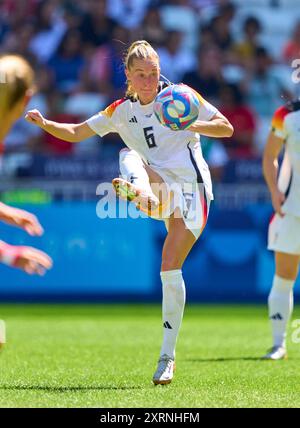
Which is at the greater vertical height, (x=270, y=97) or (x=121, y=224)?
(x=270, y=97)

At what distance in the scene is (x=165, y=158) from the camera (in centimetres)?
776

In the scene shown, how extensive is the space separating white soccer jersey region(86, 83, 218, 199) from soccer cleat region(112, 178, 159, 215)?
771 millimetres

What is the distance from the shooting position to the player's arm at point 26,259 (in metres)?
4.88

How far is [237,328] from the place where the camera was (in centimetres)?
1230

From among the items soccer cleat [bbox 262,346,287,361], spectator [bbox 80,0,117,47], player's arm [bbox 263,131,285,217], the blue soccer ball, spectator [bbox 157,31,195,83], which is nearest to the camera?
the blue soccer ball

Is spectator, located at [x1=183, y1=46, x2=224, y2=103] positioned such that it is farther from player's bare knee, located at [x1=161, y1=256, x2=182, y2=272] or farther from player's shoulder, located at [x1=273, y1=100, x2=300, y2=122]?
player's bare knee, located at [x1=161, y1=256, x2=182, y2=272]

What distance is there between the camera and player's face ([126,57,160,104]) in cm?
740

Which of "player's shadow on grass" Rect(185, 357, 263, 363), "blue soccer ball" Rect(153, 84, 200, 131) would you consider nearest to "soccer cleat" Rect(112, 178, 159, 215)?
"blue soccer ball" Rect(153, 84, 200, 131)

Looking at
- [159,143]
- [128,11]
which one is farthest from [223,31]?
Result: [159,143]

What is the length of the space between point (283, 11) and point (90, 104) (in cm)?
500

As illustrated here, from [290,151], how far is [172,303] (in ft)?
8.49

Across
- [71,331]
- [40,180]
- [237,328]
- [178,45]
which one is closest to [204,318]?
[237,328]

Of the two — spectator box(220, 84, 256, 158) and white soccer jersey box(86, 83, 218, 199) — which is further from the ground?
spectator box(220, 84, 256, 158)

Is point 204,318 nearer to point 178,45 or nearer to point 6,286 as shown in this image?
point 6,286
